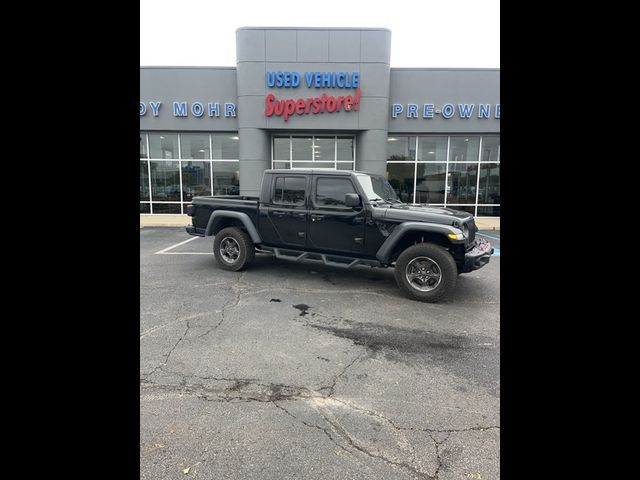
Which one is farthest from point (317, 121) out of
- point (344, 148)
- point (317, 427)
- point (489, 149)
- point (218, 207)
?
point (317, 427)

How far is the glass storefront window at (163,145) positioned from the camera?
14.9 metres

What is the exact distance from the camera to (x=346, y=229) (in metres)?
6.09

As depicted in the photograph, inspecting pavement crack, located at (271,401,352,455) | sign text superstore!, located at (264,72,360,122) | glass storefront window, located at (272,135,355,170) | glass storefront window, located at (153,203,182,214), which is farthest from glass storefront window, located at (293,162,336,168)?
pavement crack, located at (271,401,352,455)

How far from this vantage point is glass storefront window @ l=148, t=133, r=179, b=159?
48.8ft

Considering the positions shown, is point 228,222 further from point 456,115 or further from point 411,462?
point 456,115

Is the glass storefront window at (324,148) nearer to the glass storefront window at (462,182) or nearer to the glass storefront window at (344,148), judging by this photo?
the glass storefront window at (344,148)

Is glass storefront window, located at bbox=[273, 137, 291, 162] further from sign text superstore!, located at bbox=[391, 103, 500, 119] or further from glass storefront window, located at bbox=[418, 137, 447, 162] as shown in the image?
glass storefront window, located at bbox=[418, 137, 447, 162]

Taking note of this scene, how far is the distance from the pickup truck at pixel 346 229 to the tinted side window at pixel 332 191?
17 mm

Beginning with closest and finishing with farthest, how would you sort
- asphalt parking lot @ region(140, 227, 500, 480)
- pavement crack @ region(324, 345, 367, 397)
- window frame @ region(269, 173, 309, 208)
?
asphalt parking lot @ region(140, 227, 500, 480), pavement crack @ region(324, 345, 367, 397), window frame @ region(269, 173, 309, 208)

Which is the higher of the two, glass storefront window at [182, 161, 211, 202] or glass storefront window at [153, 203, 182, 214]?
glass storefront window at [182, 161, 211, 202]

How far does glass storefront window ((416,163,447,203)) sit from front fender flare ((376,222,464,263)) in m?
10.1

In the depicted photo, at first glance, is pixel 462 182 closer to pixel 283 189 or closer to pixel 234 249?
pixel 283 189

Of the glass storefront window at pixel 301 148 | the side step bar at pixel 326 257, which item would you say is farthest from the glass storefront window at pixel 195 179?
the side step bar at pixel 326 257

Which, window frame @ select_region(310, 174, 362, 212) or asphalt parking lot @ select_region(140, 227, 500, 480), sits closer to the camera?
asphalt parking lot @ select_region(140, 227, 500, 480)
